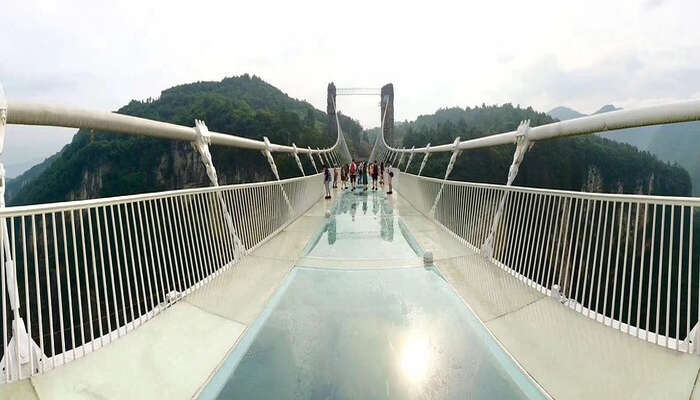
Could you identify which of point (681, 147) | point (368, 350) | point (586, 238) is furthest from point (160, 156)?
point (681, 147)

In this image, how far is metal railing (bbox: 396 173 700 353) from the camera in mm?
1960

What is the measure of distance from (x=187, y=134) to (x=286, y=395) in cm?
257

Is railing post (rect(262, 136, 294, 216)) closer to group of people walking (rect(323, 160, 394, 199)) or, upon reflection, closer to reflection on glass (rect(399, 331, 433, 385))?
reflection on glass (rect(399, 331, 433, 385))

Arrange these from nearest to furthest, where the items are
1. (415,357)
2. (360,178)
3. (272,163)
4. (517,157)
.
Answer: (415,357) → (517,157) → (272,163) → (360,178)

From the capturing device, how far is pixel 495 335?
87.8 inches

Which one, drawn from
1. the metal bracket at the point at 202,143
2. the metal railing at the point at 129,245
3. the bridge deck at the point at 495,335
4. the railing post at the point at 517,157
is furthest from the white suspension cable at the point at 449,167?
the metal bracket at the point at 202,143

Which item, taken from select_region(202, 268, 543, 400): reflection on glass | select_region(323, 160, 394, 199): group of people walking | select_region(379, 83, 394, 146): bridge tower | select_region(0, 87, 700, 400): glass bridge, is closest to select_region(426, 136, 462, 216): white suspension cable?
select_region(0, 87, 700, 400): glass bridge

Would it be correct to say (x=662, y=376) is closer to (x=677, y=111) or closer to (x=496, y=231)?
(x=677, y=111)

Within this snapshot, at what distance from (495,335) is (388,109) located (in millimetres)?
38913

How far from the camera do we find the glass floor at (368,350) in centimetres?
174

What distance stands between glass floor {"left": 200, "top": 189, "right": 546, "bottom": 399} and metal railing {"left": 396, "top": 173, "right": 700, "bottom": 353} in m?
0.82

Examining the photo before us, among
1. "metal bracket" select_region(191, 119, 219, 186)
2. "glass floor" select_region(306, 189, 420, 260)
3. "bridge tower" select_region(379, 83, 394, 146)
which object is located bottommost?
"glass floor" select_region(306, 189, 420, 260)

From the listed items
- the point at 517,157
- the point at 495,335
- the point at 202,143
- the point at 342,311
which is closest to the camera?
the point at 495,335

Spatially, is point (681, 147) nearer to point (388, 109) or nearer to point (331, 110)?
point (388, 109)
